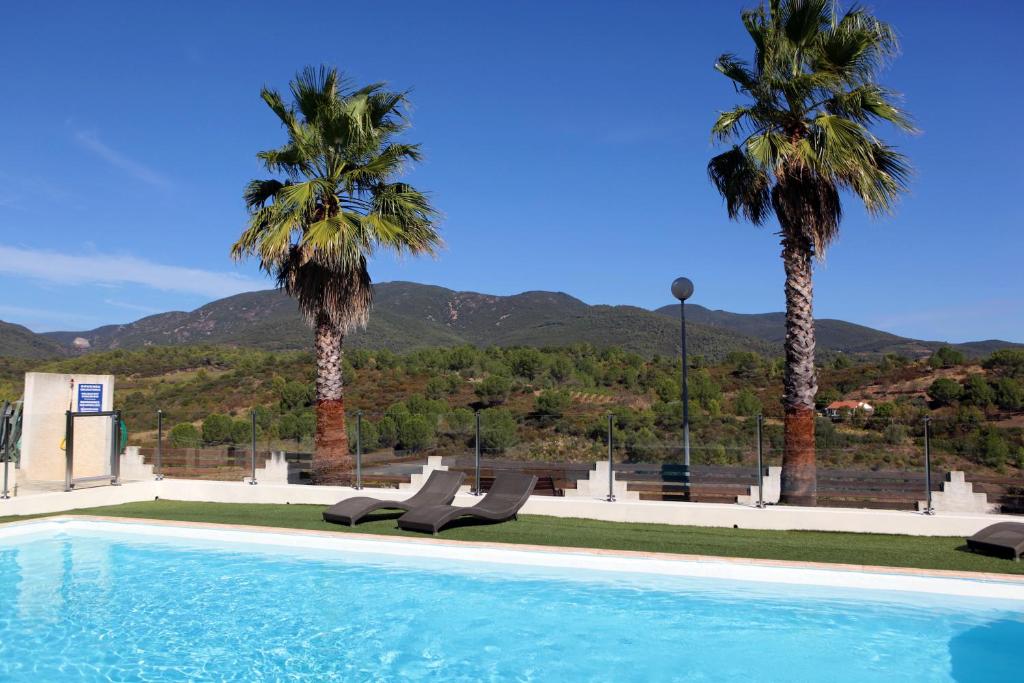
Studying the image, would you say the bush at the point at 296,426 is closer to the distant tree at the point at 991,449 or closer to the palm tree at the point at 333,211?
the palm tree at the point at 333,211

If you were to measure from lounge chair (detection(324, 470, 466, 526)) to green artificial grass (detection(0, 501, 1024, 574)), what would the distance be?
16 centimetres

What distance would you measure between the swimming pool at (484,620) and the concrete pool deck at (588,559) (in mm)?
28

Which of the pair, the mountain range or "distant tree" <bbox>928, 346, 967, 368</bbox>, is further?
the mountain range

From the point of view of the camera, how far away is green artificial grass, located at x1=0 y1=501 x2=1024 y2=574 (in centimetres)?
874

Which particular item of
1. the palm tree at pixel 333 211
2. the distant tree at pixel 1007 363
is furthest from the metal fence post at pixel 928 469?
the distant tree at pixel 1007 363

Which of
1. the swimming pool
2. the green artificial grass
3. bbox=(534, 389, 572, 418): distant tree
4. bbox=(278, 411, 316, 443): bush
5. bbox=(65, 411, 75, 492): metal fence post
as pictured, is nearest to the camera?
the swimming pool

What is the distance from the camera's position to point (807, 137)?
12234mm

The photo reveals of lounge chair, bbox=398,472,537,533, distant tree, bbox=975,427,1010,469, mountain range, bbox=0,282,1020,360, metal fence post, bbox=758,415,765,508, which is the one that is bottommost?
lounge chair, bbox=398,472,537,533

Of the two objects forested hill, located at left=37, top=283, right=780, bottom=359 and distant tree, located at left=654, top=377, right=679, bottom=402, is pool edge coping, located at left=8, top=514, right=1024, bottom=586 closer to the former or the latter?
distant tree, located at left=654, top=377, right=679, bottom=402

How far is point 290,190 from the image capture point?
14.0 m

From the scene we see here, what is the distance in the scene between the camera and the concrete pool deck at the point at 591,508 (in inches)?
421

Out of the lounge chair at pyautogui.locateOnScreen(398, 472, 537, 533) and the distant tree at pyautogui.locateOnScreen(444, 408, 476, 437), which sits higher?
the distant tree at pyautogui.locateOnScreen(444, 408, 476, 437)

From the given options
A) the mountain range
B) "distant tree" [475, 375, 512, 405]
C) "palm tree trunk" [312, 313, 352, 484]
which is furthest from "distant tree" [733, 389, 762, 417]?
the mountain range

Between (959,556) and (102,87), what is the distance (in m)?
25.6
